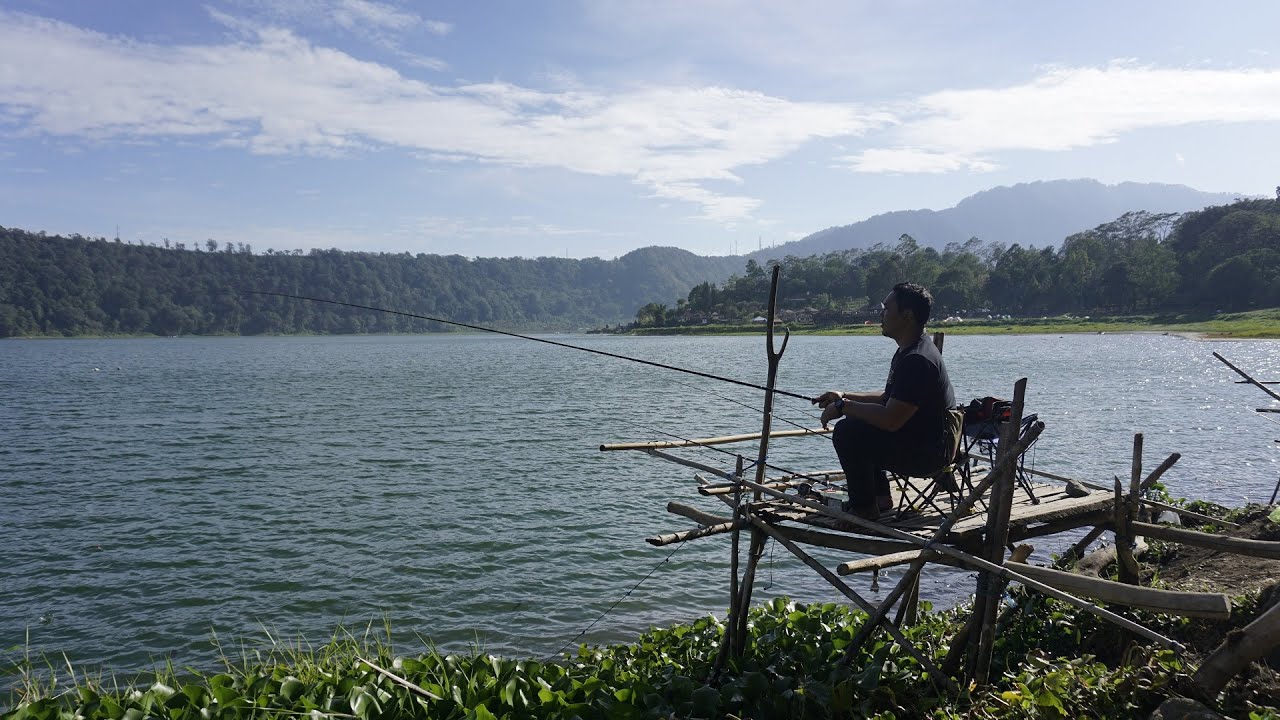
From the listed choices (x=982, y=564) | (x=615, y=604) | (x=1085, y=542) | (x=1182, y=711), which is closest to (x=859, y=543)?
(x=982, y=564)

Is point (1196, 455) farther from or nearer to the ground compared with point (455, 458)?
farther from the ground

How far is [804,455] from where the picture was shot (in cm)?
2236

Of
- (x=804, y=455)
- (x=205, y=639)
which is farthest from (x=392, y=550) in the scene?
(x=804, y=455)

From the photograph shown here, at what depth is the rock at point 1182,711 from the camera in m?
→ 4.80

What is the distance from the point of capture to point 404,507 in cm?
1738

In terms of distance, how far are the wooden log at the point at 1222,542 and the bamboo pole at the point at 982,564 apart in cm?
124

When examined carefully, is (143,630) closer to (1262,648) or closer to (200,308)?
(1262,648)

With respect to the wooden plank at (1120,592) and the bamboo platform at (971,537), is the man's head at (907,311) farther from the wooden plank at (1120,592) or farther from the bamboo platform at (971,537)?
the wooden plank at (1120,592)

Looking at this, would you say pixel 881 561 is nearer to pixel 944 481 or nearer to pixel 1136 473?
pixel 944 481

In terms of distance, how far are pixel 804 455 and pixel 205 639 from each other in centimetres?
1539

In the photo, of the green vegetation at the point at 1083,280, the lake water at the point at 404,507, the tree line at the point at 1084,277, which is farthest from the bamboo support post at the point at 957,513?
the tree line at the point at 1084,277

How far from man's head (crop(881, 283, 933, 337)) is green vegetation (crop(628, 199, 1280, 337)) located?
297ft

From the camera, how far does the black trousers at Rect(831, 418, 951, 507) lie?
6520 millimetres

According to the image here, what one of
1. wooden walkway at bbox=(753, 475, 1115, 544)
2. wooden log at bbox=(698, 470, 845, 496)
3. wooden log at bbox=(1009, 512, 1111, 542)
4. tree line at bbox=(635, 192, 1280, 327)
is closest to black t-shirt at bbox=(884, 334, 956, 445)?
wooden walkway at bbox=(753, 475, 1115, 544)
